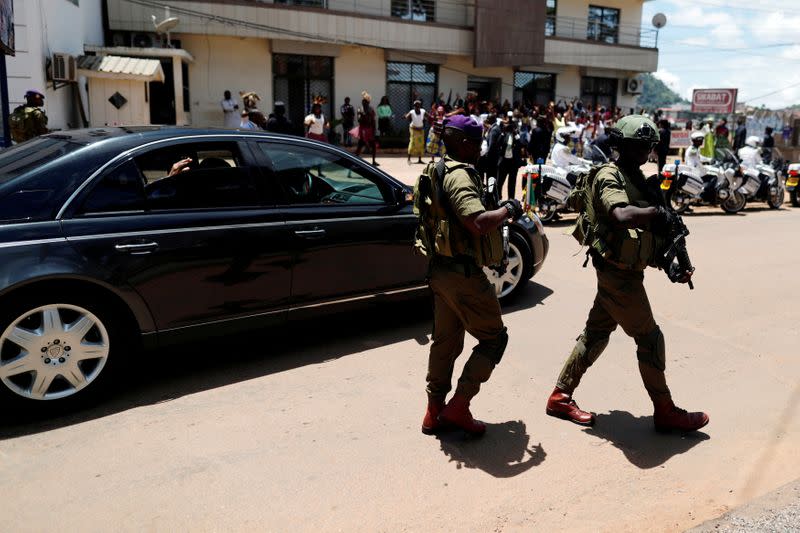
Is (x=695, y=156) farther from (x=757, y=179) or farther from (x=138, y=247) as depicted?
(x=138, y=247)

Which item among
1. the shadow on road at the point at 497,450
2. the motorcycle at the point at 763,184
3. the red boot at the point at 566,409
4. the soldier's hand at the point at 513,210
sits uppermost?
the soldier's hand at the point at 513,210

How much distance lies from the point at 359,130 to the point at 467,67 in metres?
9.91

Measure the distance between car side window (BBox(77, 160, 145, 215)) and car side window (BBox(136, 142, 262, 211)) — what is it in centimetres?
5

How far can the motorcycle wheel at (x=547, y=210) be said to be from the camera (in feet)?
36.5

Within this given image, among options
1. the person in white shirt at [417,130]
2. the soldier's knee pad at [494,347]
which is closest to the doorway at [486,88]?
the person in white shirt at [417,130]

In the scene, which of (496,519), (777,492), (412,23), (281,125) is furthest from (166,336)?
(412,23)

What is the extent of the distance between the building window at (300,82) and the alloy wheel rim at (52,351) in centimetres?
1855

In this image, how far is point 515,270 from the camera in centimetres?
609

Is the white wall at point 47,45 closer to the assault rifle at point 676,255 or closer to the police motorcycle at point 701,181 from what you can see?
the assault rifle at point 676,255

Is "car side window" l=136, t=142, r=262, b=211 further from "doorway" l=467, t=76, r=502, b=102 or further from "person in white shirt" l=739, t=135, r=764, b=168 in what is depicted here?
"doorway" l=467, t=76, r=502, b=102

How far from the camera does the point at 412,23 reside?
22.8 m

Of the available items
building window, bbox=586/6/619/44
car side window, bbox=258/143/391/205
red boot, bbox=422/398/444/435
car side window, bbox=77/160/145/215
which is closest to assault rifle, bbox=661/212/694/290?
red boot, bbox=422/398/444/435

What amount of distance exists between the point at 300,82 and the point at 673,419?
2032cm

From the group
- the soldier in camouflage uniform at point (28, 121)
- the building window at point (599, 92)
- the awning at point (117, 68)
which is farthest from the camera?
the building window at point (599, 92)
